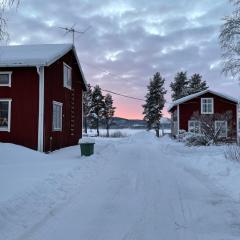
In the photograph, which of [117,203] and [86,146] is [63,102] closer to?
[86,146]

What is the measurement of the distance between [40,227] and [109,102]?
3081 inches

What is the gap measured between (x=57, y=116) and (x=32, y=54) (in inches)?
156

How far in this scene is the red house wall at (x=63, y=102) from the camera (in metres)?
21.3

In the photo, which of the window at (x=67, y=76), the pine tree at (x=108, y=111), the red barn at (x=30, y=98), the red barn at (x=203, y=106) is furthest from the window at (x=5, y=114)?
the pine tree at (x=108, y=111)

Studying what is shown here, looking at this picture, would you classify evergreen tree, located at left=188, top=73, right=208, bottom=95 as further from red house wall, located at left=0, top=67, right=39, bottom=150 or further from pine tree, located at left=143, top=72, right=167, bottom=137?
red house wall, located at left=0, top=67, right=39, bottom=150

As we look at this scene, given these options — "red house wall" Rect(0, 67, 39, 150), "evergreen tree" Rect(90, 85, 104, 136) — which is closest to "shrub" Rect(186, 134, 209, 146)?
"red house wall" Rect(0, 67, 39, 150)

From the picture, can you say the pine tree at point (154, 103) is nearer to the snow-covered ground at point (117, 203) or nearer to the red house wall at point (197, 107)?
the red house wall at point (197, 107)

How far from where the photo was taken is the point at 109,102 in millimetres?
84750

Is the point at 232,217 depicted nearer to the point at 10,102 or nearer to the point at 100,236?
the point at 100,236

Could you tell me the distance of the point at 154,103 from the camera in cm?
7112

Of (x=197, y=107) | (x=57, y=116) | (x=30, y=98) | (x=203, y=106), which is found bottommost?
(x=57, y=116)

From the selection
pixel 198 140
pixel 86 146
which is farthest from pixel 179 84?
pixel 86 146

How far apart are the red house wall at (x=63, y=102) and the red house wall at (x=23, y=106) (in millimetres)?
636

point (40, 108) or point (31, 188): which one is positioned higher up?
point (40, 108)
